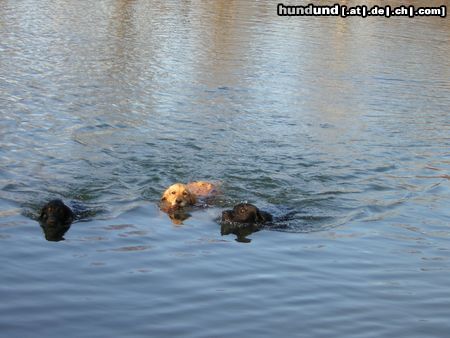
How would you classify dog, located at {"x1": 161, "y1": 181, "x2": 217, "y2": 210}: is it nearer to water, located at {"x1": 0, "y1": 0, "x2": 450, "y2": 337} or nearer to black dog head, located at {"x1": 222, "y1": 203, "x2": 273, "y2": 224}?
water, located at {"x1": 0, "y1": 0, "x2": 450, "y2": 337}

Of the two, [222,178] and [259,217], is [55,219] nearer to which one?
[259,217]

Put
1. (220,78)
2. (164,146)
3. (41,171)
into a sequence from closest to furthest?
(41,171) < (164,146) < (220,78)

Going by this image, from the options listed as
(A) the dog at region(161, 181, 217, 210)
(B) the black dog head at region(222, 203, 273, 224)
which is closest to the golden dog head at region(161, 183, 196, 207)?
(A) the dog at region(161, 181, 217, 210)

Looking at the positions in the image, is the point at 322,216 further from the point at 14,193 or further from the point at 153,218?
the point at 14,193

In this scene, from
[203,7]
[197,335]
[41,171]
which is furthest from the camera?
[203,7]

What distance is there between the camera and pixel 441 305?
28.8 ft

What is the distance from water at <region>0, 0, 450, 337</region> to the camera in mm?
8383

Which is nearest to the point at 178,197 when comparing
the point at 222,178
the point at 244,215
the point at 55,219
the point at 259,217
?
the point at 244,215

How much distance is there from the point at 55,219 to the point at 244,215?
2470 mm

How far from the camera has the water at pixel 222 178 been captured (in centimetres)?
838

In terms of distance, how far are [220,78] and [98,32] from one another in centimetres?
629

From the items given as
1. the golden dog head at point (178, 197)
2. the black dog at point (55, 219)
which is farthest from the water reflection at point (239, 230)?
the black dog at point (55, 219)

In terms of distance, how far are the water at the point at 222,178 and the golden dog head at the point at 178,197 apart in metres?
0.25

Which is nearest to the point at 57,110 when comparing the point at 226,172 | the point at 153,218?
the point at 226,172
